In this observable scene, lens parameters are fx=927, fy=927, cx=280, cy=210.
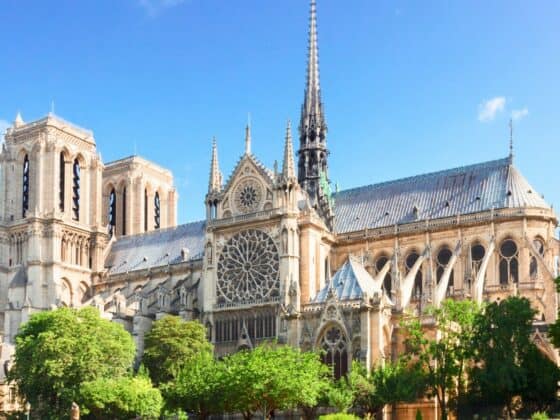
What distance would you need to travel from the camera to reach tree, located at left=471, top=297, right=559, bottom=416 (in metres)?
44.1

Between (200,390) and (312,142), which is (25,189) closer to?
(312,142)

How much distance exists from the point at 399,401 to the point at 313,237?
20.6m

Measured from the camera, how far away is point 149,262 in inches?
3265

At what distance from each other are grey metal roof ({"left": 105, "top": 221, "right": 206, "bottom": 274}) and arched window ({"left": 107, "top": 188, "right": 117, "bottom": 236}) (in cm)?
885

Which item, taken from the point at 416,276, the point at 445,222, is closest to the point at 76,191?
the point at 416,276

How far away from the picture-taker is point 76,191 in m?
89.4

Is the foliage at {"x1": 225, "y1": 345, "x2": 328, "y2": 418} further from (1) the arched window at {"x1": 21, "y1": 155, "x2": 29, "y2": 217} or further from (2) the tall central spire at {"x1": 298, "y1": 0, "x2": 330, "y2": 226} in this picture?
(1) the arched window at {"x1": 21, "y1": 155, "x2": 29, "y2": 217}

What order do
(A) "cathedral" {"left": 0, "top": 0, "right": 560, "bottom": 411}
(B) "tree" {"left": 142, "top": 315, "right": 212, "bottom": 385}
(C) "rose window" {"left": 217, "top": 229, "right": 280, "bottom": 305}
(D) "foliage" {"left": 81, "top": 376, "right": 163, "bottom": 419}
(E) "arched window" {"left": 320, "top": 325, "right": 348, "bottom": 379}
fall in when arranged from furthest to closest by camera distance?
1. (C) "rose window" {"left": 217, "top": 229, "right": 280, "bottom": 305}
2. (B) "tree" {"left": 142, "top": 315, "right": 212, "bottom": 385}
3. (A) "cathedral" {"left": 0, "top": 0, "right": 560, "bottom": 411}
4. (E) "arched window" {"left": 320, "top": 325, "right": 348, "bottom": 379}
5. (D) "foliage" {"left": 81, "top": 376, "right": 163, "bottom": 419}

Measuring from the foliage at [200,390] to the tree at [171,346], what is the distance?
8.78 metres

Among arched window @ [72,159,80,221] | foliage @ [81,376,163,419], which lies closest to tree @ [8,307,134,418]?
foliage @ [81,376,163,419]

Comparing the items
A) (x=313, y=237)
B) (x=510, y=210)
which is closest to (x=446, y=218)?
(x=510, y=210)

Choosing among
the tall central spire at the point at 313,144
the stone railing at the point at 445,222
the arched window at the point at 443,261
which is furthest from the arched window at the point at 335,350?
the tall central spire at the point at 313,144

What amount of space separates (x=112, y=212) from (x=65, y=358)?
45.0 metres

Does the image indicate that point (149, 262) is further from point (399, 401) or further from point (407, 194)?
point (399, 401)
